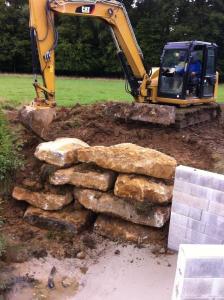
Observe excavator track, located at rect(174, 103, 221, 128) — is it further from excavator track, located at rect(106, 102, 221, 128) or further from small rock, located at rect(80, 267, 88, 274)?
small rock, located at rect(80, 267, 88, 274)

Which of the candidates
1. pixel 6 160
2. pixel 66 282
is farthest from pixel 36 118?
pixel 66 282

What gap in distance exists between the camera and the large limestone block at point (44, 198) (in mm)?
6094

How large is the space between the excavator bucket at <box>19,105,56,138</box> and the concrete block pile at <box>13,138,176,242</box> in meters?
1.07

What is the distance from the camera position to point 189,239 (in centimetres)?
530

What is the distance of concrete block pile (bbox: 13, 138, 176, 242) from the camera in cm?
568

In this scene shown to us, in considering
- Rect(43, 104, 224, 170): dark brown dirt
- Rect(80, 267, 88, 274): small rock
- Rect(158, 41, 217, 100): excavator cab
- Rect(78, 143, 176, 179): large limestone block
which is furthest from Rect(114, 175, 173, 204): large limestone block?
Rect(158, 41, 217, 100): excavator cab

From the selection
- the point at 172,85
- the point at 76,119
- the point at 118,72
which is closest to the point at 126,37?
the point at 172,85

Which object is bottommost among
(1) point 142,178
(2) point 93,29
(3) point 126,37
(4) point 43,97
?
(1) point 142,178

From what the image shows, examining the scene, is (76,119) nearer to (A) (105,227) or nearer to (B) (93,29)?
(A) (105,227)

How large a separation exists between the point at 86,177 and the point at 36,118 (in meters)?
2.03

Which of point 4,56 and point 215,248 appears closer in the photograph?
point 215,248

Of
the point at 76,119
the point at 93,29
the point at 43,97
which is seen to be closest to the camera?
the point at 43,97

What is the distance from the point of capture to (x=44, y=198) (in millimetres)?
6145

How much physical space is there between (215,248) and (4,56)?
3463 centimetres
